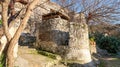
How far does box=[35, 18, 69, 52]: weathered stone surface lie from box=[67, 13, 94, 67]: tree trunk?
27.3 inches

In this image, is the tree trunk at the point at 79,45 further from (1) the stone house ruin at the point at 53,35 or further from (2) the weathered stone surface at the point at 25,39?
(2) the weathered stone surface at the point at 25,39

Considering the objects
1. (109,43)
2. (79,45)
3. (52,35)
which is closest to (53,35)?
(52,35)

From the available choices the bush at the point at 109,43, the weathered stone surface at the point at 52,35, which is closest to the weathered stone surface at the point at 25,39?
the weathered stone surface at the point at 52,35

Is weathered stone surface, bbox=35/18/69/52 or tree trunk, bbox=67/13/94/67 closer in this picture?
tree trunk, bbox=67/13/94/67

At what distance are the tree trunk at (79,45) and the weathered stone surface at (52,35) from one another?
694 mm

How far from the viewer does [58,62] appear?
9.77 m

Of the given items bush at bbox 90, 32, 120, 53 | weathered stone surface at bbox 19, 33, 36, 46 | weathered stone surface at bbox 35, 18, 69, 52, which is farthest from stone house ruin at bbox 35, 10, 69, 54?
bush at bbox 90, 32, 120, 53

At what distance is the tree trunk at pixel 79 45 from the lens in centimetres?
1029

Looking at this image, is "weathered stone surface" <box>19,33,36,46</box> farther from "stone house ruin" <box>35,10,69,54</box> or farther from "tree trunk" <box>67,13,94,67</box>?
"tree trunk" <box>67,13,94,67</box>

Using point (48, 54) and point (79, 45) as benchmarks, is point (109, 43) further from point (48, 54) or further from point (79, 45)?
point (48, 54)

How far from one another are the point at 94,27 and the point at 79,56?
26.7 ft

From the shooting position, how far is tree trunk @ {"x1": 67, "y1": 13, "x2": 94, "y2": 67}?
10289 millimetres

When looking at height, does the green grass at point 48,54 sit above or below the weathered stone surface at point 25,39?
below

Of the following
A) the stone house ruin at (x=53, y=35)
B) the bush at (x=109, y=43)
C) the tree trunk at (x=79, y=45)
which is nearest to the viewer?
the tree trunk at (x=79, y=45)
